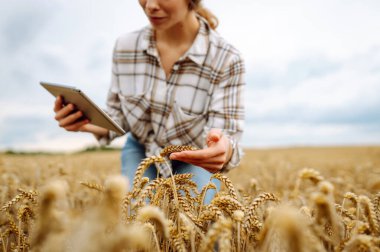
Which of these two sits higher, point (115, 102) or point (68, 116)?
point (115, 102)

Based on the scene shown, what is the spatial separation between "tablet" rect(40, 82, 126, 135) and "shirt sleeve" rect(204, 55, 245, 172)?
2.49 feet

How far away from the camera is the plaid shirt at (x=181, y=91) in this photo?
9.29 feet

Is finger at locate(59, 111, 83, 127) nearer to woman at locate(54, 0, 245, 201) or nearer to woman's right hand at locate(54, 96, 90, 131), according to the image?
woman's right hand at locate(54, 96, 90, 131)

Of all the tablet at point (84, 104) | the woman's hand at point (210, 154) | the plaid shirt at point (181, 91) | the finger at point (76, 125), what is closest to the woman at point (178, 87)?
the plaid shirt at point (181, 91)

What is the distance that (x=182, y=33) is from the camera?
2969mm

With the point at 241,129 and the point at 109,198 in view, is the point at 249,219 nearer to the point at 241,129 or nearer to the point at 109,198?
the point at 109,198

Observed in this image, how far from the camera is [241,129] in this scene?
9.07ft

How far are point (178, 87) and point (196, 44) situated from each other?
14.0 inches

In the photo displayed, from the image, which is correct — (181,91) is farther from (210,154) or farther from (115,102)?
(210,154)

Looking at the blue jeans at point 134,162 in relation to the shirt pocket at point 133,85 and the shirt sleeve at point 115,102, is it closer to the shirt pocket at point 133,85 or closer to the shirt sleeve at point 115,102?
the shirt sleeve at point 115,102

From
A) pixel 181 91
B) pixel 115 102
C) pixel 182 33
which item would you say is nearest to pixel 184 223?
pixel 181 91

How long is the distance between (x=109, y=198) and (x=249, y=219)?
0.81m

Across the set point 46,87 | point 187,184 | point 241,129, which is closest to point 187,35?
point 241,129

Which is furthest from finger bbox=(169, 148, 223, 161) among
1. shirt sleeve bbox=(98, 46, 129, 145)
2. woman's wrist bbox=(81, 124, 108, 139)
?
shirt sleeve bbox=(98, 46, 129, 145)
